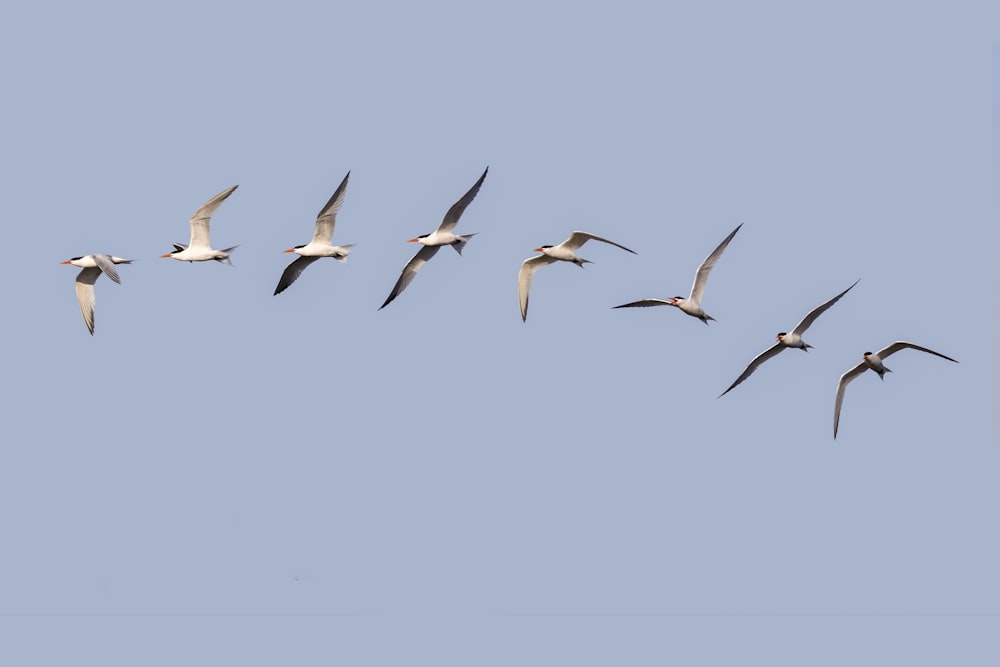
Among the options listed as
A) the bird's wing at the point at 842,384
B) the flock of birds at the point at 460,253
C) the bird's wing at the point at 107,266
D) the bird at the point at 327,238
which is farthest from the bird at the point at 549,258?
the bird's wing at the point at 107,266

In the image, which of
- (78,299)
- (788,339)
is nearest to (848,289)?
(788,339)

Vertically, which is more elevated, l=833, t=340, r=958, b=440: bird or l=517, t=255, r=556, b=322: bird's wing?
l=517, t=255, r=556, b=322: bird's wing

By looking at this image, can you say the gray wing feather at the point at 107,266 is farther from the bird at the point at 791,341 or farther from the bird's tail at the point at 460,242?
the bird at the point at 791,341

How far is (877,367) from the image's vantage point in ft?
135

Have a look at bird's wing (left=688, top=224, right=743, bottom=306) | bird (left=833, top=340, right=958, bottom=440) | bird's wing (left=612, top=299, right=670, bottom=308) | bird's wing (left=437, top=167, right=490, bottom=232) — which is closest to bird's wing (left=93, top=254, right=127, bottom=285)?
bird's wing (left=437, top=167, right=490, bottom=232)

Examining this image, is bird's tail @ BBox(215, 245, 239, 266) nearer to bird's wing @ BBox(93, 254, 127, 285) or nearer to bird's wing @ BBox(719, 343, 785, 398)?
bird's wing @ BBox(93, 254, 127, 285)

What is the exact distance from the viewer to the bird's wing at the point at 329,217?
41.7 metres

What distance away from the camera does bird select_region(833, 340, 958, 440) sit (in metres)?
40.2

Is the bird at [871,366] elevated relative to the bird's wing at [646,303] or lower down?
lower down

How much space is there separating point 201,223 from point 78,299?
224 inches

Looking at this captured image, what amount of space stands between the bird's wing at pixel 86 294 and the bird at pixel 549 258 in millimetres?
11683

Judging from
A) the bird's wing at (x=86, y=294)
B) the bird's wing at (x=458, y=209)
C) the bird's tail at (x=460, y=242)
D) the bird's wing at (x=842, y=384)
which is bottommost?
the bird's wing at (x=842, y=384)

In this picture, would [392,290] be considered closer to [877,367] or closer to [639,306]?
[639,306]

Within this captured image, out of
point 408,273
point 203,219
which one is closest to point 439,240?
point 408,273
